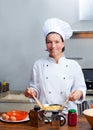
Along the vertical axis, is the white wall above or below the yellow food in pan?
above

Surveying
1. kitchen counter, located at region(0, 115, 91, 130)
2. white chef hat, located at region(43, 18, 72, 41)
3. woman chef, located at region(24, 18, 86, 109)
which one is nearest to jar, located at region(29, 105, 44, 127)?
kitchen counter, located at region(0, 115, 91, 130)

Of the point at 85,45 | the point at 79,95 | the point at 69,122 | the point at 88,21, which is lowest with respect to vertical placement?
the point at 69,122

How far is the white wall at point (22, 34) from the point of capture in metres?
3.13

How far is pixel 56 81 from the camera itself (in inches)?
79.4

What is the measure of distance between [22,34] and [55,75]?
1276 mm

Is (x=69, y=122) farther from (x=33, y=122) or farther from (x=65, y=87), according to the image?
(x=65, y=87)

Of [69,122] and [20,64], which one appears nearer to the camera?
[69,122]

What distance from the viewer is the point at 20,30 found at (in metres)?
3.20

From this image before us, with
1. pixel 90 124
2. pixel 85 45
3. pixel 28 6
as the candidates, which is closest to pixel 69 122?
pixel 90 124

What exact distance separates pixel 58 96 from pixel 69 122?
365 mm

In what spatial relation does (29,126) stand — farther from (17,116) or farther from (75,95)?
(75,95)

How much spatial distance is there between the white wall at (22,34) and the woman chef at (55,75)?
3.54 ft

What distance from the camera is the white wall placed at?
313 centimetres

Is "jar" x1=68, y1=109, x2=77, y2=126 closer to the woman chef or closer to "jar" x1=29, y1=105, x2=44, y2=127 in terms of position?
"jar" x1=29, y1=105, x2=44, y2=127
